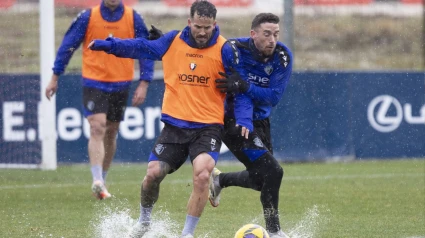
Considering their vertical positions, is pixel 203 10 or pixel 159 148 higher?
pixel 203 10

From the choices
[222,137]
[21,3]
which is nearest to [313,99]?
[21,3]

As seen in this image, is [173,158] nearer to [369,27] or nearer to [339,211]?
[339,211]

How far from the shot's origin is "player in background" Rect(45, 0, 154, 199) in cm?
990

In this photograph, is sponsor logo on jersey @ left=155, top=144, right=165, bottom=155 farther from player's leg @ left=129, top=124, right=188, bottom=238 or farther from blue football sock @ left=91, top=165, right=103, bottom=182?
blue football sock @ left=91, top=165, right=103, bottom=182

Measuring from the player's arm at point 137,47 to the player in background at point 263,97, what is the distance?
2.07 ft

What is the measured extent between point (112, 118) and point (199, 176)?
379 cm

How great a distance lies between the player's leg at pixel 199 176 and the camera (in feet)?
21.9

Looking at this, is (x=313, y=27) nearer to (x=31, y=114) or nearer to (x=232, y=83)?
(x=31, y=114)

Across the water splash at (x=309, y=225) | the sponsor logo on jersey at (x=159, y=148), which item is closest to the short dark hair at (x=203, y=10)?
the sponsor logo on jersey at (x=159, y=148)

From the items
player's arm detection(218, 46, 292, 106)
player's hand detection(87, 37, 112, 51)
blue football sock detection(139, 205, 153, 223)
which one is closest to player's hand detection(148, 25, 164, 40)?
player's hand detection(87, 37, 112, 51)

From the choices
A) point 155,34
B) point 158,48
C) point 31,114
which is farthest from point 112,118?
point 158,48

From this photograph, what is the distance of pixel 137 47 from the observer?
706 centimetres

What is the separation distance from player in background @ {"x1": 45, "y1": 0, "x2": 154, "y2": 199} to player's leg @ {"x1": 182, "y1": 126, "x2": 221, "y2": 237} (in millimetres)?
3204

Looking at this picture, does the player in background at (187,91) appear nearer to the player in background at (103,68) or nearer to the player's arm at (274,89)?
the player's arm at (274,89)
